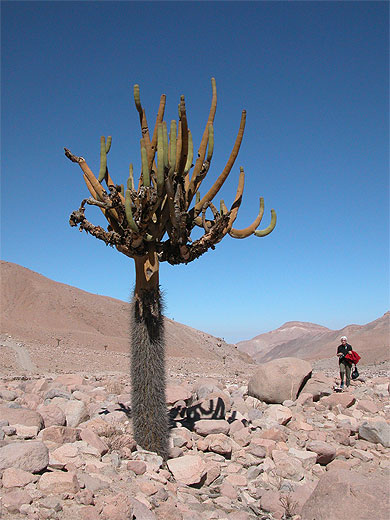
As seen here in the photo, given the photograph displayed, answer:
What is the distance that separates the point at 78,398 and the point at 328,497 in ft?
15.4

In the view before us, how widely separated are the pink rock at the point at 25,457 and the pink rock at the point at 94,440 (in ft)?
2.47

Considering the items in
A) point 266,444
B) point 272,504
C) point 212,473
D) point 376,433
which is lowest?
point 272,504

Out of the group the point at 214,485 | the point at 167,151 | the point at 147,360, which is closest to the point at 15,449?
Result: the point at 147,360

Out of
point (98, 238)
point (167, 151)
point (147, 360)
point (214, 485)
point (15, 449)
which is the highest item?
point (167, 151)

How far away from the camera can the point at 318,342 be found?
197 ft

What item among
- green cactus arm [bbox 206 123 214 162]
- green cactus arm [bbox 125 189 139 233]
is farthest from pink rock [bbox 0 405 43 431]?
green cactus arm [bbox 206 123 214 162]

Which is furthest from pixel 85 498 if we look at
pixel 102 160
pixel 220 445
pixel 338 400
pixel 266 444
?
pixel 338 400

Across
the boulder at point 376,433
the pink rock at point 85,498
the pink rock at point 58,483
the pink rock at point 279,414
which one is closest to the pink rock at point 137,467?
the pink rock at point 58,483

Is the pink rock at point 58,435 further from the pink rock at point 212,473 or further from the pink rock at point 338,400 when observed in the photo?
the pink rock at point 338,400

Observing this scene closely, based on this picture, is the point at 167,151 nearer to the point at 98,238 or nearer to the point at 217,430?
the point at 98,238

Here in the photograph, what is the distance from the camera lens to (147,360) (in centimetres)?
529

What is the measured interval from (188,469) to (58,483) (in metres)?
1.67

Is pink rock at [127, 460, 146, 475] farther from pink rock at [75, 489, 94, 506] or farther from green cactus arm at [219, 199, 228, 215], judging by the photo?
green cactus arm at [219, 199, 228, 215]

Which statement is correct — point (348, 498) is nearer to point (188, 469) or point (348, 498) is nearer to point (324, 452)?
point (188, 469)
